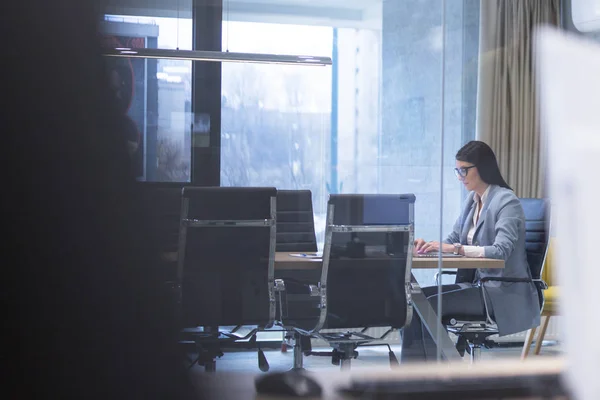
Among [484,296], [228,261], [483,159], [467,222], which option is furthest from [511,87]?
[228,261]

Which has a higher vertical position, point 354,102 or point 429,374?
point 354,102

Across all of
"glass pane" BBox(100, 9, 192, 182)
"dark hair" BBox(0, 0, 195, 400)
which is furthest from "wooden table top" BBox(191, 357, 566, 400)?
"glass pane" BBox(100, 9, 192, 182)

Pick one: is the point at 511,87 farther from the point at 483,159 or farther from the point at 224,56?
the point at 224,56

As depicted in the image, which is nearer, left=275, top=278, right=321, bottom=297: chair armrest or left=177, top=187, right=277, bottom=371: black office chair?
left=177, top=187, right=277, bottom=371: black office chair

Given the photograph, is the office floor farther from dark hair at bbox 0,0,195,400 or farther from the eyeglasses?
dark hair at bbox 0,0,195,400

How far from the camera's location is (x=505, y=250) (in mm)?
2910

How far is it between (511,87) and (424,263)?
87cm

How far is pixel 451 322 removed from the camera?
2967 millimetres

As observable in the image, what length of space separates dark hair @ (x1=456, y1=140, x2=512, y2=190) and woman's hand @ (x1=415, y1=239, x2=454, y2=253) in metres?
0.32

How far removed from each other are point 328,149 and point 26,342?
6.21 feet

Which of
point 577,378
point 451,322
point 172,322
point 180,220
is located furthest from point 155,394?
point 451,322

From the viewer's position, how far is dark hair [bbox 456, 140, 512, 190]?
2.95 meters

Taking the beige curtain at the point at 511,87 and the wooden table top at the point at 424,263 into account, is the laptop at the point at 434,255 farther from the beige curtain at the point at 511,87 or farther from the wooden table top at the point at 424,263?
the beige curtain at the point at 511,87

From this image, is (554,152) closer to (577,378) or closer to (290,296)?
(577,378)
